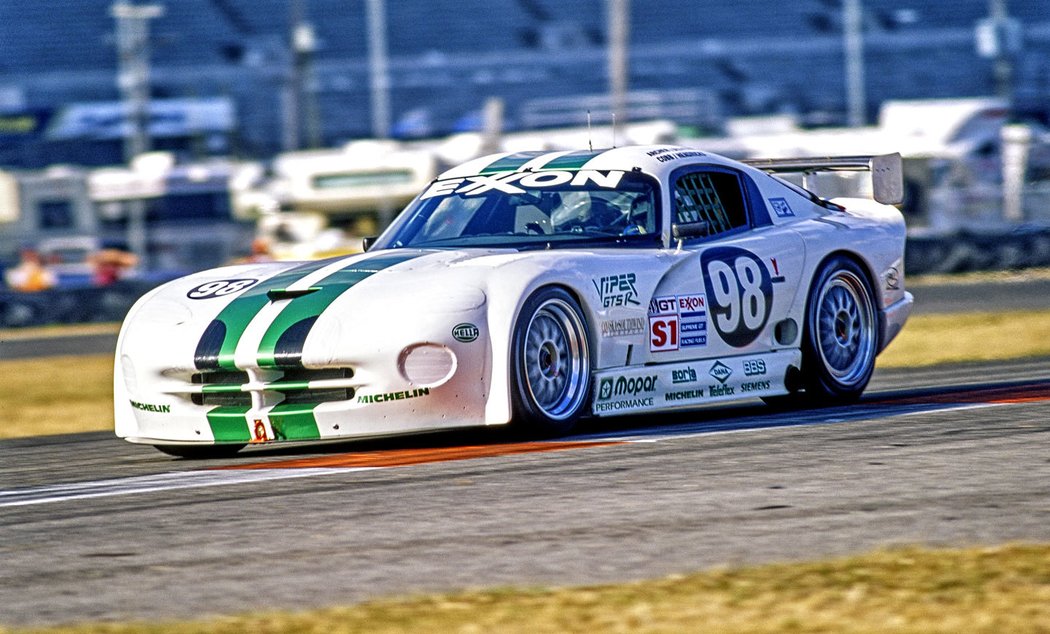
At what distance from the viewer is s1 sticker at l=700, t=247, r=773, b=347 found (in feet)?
24.7

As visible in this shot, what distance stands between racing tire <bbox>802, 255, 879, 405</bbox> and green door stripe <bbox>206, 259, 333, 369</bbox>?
2496 mm

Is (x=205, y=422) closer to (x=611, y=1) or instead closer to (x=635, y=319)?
(x=635, y=319)

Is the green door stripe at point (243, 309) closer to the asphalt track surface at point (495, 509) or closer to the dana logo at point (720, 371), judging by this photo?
the asphalt track surface at point (495, 509)

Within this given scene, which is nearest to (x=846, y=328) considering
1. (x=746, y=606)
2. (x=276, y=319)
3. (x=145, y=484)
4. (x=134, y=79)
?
(x=276, y=319)

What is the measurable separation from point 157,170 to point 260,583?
2901 cm

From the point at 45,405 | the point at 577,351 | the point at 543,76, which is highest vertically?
the point at 543,76

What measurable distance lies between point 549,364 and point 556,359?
5cm

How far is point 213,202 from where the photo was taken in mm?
32156

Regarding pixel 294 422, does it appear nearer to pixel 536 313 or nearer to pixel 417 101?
pixel 536 313

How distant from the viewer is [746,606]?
11.7ft

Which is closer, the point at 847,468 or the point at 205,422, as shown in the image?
the point at 847,468

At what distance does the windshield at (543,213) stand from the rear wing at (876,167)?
128cm

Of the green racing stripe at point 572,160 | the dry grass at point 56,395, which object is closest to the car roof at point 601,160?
the green racing stripe at point 572,160

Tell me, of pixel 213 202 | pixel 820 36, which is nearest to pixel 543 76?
pixel 820 36
